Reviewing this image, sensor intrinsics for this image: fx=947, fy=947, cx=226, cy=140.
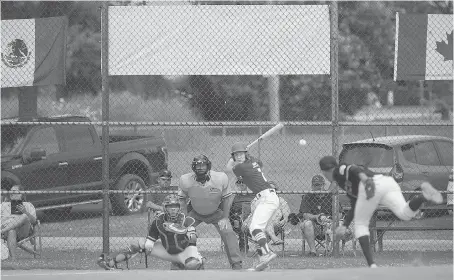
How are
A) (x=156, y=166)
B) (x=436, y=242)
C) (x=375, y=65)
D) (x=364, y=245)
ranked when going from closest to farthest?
(x=364, y=245)
(x=436, y=242)
(x=156, y=166)
(x=375, y=65)

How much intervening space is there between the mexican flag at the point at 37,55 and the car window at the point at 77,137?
8.81 ft

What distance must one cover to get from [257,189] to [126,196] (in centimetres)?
433

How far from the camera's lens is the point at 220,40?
1304cm

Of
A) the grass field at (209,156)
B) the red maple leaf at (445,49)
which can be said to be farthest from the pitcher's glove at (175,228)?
the red maple leaf at (445,49)

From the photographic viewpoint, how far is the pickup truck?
14.9 m

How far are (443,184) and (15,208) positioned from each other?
6701 mm

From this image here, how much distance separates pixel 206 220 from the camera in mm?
12125

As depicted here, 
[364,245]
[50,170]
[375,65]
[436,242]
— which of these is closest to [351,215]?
[364,245]

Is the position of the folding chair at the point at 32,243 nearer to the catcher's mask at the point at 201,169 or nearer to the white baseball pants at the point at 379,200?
the catcher's mask at the point at 201,169

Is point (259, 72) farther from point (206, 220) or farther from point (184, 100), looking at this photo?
point (184, 100)

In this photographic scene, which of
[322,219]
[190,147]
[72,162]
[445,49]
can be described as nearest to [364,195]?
[322,219]

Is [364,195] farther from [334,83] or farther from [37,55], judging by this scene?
[37,55]

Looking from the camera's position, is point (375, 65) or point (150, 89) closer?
point (150, 89)

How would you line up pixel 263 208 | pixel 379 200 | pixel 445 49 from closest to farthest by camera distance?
1. pixel 379 200
2. pixel 263 208
3. pixel 445 49
